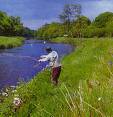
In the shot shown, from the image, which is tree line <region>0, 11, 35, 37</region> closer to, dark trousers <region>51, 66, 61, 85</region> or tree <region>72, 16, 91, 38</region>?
tree <region>72, 16, 91, 38</region>

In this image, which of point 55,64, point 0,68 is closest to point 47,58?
point 55,64

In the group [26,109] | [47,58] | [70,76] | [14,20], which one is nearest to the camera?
[26,109]

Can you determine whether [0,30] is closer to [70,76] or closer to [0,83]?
[0,83]

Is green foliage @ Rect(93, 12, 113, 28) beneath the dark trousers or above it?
beneath

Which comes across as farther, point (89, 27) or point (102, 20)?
point (102, 20)

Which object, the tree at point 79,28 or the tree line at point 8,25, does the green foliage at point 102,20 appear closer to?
the tree at point 79,28

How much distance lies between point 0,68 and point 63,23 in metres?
101

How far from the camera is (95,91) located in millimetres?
4434

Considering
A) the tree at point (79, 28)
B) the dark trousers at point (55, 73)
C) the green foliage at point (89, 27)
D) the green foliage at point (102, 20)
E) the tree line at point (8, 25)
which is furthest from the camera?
the tree line at point (8, 25)

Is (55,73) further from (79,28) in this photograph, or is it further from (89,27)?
(89,27)

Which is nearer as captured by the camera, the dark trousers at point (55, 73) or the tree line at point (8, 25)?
the dark trousers at point (55, 73)

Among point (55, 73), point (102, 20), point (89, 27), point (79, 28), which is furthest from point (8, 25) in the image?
point (55, 73)

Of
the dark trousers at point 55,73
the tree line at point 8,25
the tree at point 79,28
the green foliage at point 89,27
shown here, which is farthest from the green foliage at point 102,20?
the dark trousers at point 55,73

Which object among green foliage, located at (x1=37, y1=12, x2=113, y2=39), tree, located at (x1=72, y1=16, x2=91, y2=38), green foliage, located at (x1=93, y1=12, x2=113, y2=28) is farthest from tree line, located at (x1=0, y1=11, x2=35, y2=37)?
green foliage, located at (x1=93, y1=12, x2=113, y2=28)
